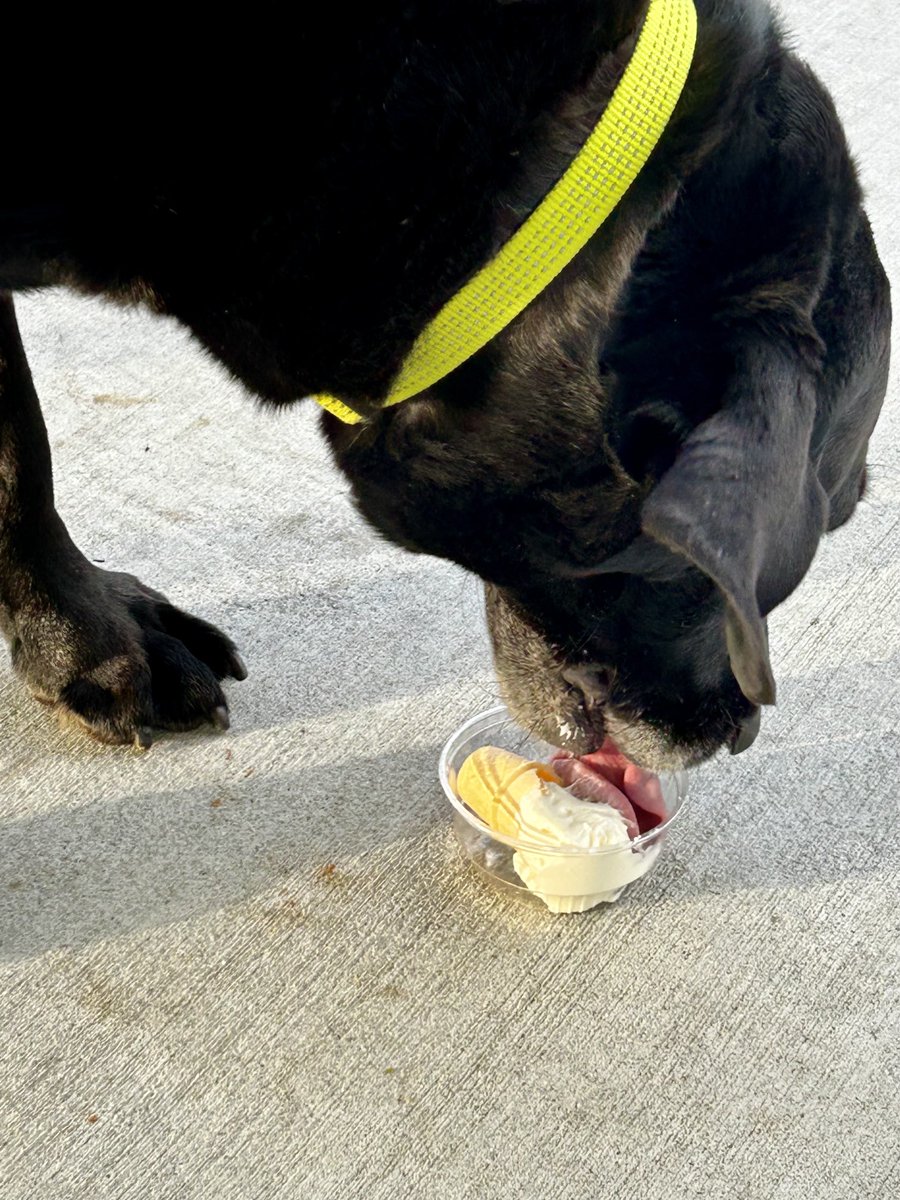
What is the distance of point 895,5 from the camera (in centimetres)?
495

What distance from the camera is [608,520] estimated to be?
5.82 feet

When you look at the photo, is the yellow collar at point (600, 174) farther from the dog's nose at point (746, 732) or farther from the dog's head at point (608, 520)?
the dog's nose at point (746, 732)

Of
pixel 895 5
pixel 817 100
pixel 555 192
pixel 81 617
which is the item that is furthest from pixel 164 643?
pixel 895 5

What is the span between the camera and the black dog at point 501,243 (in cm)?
152

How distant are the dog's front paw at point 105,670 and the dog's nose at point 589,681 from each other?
67 cm

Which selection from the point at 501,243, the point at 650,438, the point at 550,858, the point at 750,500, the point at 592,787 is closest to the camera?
the point at 750,500

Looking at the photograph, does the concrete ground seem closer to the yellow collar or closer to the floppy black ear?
the floppy black ear

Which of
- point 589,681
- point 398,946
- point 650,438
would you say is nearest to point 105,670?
point 398,946

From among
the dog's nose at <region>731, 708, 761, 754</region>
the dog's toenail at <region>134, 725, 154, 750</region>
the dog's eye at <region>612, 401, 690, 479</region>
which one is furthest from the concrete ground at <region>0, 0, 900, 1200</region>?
the dog's eye at <region>612, 401, 690, 479</region>

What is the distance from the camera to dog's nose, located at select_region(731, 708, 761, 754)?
2.04m

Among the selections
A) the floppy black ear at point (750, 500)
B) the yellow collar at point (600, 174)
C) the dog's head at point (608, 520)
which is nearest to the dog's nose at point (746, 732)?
the dog's head at point (608, 520)

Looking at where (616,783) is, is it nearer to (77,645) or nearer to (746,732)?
(746,732)

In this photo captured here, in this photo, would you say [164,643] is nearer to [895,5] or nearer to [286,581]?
[286,581]

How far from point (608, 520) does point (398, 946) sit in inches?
29.3
